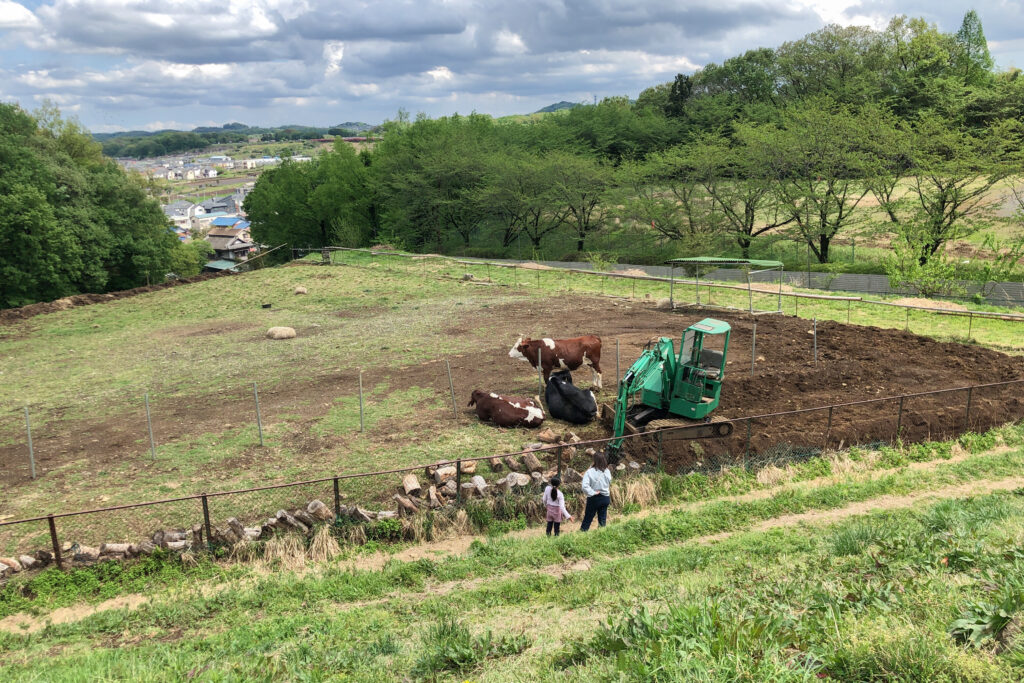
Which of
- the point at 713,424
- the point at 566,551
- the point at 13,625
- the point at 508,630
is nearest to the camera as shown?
the point at 508,630

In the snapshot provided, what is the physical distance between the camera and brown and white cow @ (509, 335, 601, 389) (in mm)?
19438

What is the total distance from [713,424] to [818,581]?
6.43 m

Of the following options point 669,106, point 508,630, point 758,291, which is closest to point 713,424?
point 508,630

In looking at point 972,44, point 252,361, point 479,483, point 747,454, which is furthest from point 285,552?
point 972,44

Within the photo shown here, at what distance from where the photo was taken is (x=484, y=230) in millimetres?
68000

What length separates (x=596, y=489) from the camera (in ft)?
37.4

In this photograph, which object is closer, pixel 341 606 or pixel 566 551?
pixel 341 606

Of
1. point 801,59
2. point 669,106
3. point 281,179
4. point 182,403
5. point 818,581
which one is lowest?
point 182,403

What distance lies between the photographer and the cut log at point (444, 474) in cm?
1316

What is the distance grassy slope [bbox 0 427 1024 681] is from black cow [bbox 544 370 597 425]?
3.98m

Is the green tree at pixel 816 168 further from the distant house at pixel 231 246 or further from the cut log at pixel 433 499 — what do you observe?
the distant house at pixel 231 246

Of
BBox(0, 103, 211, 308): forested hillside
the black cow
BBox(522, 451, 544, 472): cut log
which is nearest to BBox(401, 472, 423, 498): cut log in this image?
BBox(522, 451, 544, 472): cut log

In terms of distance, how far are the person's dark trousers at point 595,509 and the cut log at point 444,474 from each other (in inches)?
119

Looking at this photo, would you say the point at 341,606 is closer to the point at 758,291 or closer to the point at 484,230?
the point at 758,291
